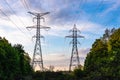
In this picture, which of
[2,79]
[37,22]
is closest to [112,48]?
[37,22]

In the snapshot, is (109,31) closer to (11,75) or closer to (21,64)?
(21,64)

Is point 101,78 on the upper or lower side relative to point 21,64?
lower

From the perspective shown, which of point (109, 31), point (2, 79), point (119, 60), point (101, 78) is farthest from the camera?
point (109, 31)

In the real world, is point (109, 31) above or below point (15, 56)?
above

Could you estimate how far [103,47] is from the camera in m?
122

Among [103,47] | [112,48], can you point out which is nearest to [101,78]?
[112,48]

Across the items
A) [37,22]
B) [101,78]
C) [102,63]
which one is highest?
[37,22]

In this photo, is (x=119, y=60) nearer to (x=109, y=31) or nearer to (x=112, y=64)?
(x=112, y=64)

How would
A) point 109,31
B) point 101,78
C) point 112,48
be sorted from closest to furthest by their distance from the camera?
1. point 101,78
2. point 112,48
3. point 109,31

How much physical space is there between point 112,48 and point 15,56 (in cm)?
1915

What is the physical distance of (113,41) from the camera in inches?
4102

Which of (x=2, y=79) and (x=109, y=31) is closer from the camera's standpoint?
(x=2, y=79)

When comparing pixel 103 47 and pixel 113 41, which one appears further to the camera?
pixel 103 47

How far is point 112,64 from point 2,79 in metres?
21.2
